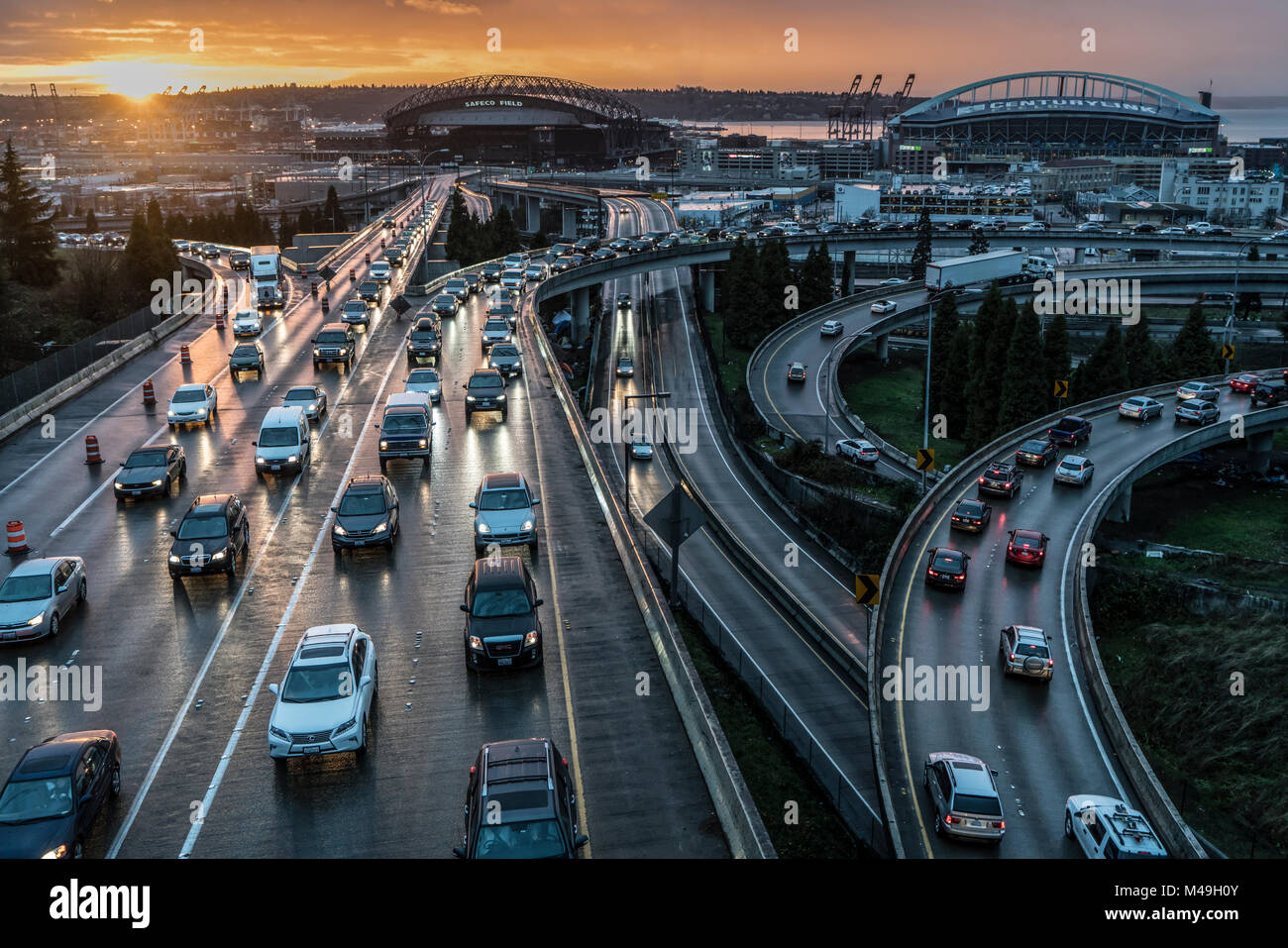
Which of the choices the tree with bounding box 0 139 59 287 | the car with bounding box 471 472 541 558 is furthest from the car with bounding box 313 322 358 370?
the tree with bounding box 0 139 59 287

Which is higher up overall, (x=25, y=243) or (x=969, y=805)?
(x=25, y=243)

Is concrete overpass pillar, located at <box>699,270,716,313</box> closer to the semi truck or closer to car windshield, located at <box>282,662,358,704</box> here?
the semi truck

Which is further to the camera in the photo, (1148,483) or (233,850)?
(1148,483)

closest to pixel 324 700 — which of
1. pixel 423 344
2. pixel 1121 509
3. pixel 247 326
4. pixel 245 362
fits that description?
pixel 245 362

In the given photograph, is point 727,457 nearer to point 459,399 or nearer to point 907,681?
point 459,399

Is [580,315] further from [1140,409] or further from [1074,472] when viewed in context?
[1074,472]

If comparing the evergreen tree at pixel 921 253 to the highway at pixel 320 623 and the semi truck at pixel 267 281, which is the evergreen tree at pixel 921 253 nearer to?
the semi truck at pixel 267 281
